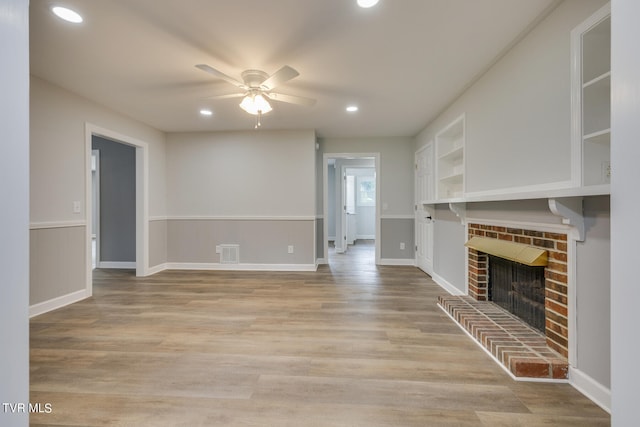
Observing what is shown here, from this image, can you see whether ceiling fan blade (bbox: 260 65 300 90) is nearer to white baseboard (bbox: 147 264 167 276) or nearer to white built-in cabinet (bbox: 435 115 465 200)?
white built-in cabinet (bbox: 435 115 465 200)

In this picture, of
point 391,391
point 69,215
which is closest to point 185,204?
point 69,215

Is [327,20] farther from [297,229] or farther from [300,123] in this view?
[297,229]

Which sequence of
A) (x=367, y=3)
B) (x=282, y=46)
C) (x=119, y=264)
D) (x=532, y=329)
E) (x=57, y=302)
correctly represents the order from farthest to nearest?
(x=119, y=264) → (x=57, y=302) → (x=282, y=46) → (x=532, y=329) → (x=367, y=3)

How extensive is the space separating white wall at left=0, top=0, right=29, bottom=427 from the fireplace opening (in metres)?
2.63

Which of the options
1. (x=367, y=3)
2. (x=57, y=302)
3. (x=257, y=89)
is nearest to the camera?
(x=367, y=3)

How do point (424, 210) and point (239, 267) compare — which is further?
point (239, 267)

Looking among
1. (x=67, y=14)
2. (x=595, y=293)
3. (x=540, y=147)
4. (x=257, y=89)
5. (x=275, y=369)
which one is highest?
(x=67, y=14)

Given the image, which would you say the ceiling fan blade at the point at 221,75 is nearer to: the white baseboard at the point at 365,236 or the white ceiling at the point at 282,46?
the white ceiling at the point at 282,46

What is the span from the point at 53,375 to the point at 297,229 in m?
3.32

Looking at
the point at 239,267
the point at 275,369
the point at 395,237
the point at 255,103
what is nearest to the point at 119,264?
the point at 239,267

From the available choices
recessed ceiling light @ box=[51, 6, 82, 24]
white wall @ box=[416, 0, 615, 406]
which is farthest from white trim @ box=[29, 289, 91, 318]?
white wall @ box=[416, 0, 615, 406]

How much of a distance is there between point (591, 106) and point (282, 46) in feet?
6.60

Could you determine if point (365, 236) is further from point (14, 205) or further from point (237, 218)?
point (14, 205)
